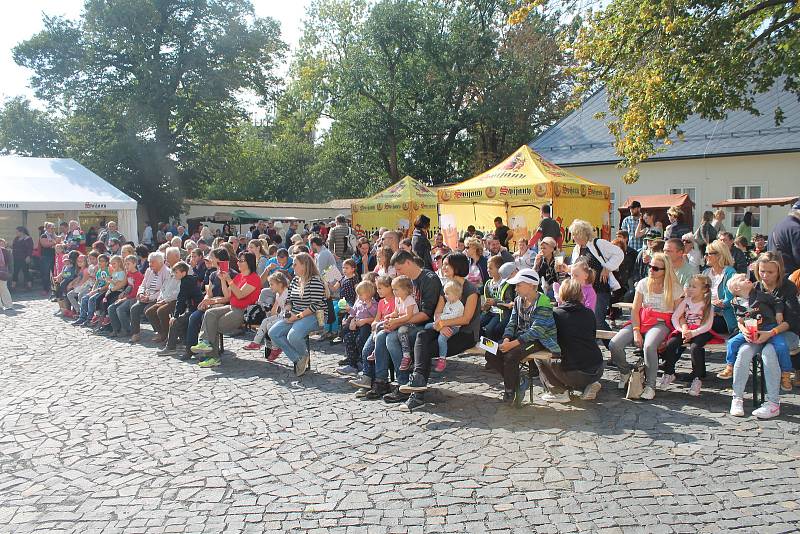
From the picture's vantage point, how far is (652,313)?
647 centimetres

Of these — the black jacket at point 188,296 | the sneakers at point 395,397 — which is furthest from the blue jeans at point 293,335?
the black jacket at point 188,296

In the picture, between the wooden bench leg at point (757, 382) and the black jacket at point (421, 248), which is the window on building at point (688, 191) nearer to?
the black jacket at point (421, 248)

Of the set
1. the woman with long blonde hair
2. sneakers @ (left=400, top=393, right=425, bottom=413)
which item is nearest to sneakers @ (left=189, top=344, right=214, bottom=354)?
sneakers @ (left=400, top=393, right=425, bottom=413)

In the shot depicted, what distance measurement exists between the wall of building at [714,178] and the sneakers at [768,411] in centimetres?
1926

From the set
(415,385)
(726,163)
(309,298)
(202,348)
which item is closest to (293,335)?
(309,298)

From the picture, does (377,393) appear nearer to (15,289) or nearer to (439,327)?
(439,327)

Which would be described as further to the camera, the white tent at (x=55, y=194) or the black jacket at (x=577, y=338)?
the white tent at (x=55, y=194)

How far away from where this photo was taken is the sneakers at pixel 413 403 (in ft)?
19.9

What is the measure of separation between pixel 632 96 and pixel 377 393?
900 cm

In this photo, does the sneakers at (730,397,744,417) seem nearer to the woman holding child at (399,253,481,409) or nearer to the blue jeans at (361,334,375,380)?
the woman holding child at (399,253,481,409)

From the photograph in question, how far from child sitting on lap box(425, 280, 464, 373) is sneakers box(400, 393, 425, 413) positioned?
55 cm

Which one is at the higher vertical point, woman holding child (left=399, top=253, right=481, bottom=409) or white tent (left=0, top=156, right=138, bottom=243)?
white tent (left=0, top=156, right=138, bottom=243)

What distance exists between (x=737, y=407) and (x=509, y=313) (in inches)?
109

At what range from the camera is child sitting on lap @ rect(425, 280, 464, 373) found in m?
6.40
